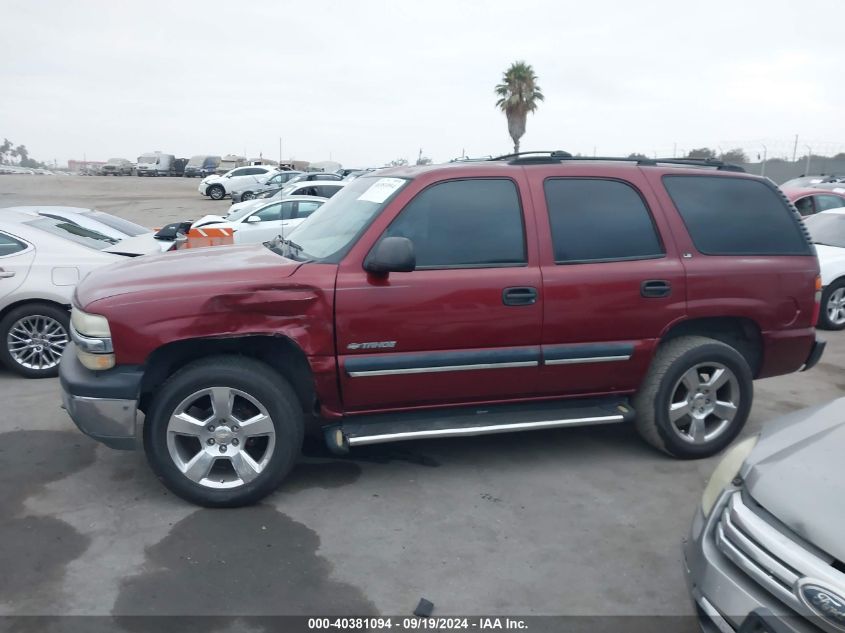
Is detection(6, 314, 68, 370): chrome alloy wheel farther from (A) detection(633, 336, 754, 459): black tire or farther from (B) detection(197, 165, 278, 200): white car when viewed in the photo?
(B) detection(197, 165, 278, 200): white car

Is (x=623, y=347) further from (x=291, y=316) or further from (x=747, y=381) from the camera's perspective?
(x=291, y=316)

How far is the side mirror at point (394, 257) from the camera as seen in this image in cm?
405

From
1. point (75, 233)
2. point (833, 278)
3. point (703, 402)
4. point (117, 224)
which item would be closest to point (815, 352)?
point (703, 402)

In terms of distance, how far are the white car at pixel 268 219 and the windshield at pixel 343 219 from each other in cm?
916

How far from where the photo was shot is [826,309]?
30.7 feet

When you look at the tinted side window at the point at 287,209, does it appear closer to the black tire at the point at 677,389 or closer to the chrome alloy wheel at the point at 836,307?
the chrome alloy wheel at the point at 836,307

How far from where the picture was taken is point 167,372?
4.23m

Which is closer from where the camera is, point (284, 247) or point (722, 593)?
point (722, 593)

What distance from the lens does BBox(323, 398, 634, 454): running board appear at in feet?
13.9

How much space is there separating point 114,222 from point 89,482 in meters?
5.21

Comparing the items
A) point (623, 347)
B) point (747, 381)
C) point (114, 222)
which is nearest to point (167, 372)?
point (623, 347)

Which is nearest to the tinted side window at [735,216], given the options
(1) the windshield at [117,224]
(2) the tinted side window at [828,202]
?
(1) the windshield at [117,224]

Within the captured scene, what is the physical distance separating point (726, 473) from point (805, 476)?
0.38m

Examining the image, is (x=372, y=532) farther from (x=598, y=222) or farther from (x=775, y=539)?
(x=598, y=222)
